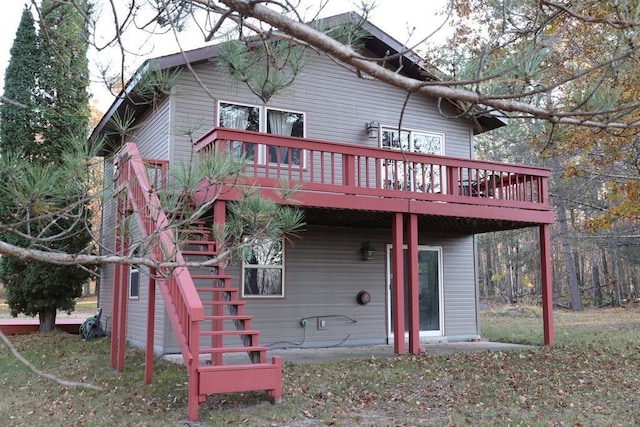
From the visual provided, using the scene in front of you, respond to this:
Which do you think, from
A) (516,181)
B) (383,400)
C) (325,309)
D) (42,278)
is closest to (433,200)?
(516,181)

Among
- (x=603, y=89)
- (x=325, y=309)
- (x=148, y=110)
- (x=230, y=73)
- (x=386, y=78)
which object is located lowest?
(x=325, y=309)

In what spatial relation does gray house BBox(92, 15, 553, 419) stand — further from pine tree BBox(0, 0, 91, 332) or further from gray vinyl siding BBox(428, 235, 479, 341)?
pine tree BBox(0, 0, 91, 332)

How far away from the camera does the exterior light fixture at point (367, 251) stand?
10.8m

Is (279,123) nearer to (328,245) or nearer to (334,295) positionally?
(328,245)

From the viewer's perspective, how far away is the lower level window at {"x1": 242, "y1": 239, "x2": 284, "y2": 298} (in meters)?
9.83

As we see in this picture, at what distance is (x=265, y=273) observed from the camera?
10008 mm

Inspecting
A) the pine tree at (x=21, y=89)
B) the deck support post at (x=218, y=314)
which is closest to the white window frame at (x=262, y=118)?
the deck support post at (x=218, y=314)

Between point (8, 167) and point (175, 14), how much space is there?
5.43 ft

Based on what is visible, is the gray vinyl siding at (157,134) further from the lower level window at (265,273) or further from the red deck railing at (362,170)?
the lower level window at (265,273)

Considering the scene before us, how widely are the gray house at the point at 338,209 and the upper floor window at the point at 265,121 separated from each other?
0.07 feet

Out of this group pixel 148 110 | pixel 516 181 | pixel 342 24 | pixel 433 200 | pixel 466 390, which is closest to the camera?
pixel 342 24

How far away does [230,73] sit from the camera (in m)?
4.80

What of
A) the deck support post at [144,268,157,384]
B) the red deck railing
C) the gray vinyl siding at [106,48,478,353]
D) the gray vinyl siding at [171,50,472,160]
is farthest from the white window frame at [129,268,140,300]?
the deck support post at [144,268,157,384]

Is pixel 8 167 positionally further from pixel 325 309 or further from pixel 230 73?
pixel 325 309
